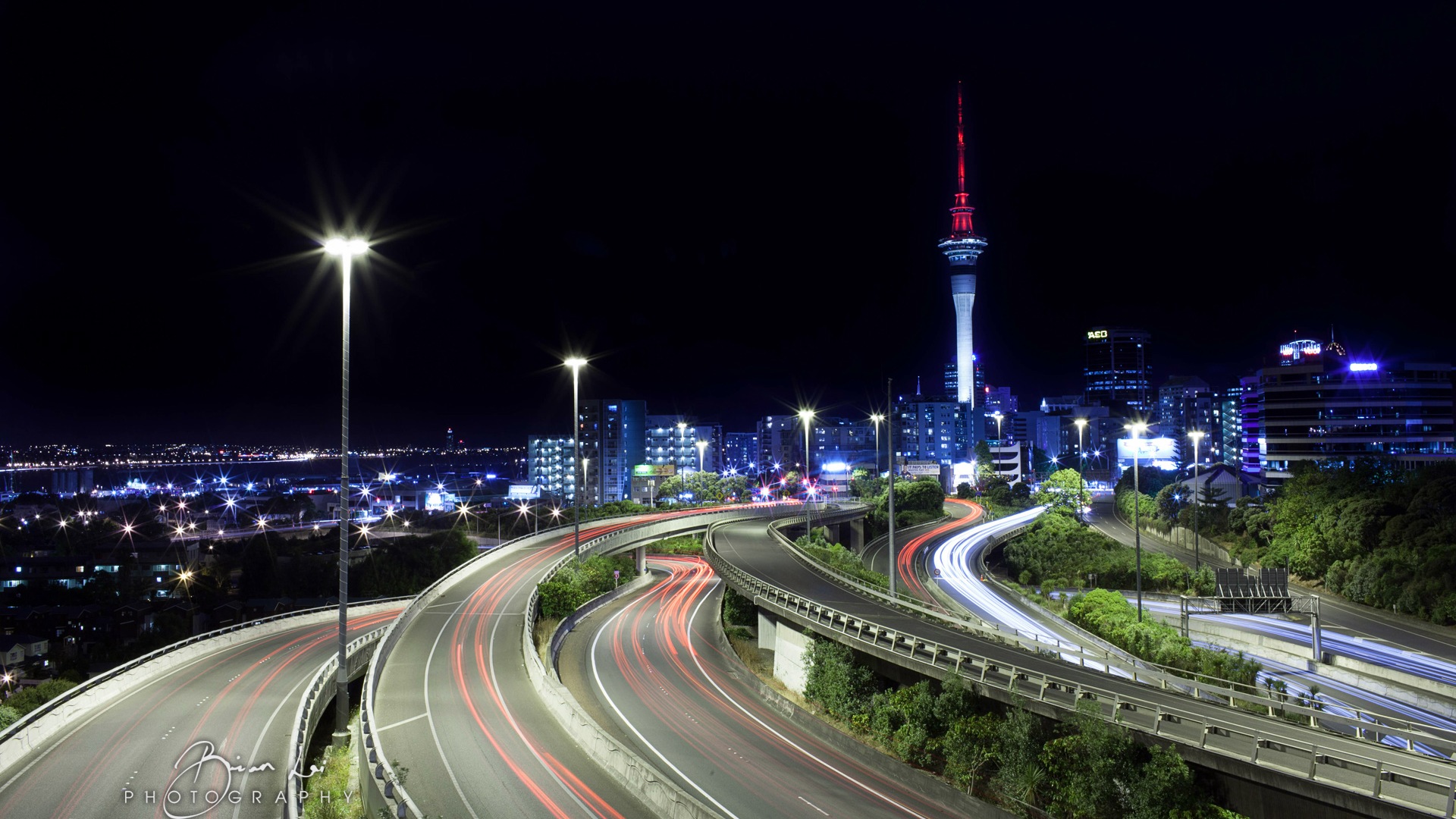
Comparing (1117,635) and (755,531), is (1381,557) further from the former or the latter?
(755,531)

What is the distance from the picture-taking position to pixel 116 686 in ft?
82.1

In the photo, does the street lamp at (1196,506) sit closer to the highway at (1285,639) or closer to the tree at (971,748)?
the highway at (1285,639)

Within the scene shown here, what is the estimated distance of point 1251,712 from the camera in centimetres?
1656

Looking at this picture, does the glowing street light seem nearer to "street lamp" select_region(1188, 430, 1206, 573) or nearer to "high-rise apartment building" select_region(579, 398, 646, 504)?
"street lamp" select_region(1188, 430, 1206, 573)

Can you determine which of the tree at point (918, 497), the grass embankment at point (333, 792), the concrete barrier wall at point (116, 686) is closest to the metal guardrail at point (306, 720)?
the grass embankment at point (333, 792)

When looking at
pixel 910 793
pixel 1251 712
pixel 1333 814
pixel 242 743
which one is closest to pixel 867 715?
pixel 910 793

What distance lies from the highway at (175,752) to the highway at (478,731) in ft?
8.89

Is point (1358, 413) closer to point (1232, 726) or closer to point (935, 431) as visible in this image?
point (1232, 726)

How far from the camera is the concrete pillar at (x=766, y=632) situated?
1291 inches

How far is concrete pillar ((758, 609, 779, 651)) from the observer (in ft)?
108

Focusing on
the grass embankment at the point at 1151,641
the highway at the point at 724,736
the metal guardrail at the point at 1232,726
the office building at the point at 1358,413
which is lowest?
the highway at the point at 724,736

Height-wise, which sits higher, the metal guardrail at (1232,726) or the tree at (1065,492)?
the metal guardrail at (1232,726)

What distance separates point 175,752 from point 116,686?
7.17 meters

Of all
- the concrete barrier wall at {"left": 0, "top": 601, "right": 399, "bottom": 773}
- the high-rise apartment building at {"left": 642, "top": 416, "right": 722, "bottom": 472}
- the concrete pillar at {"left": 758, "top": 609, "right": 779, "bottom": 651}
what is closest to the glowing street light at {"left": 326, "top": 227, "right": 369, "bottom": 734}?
the concrete barrier wall at {"left": 0, "top": 601, "right": 399, "bottom": 773}
